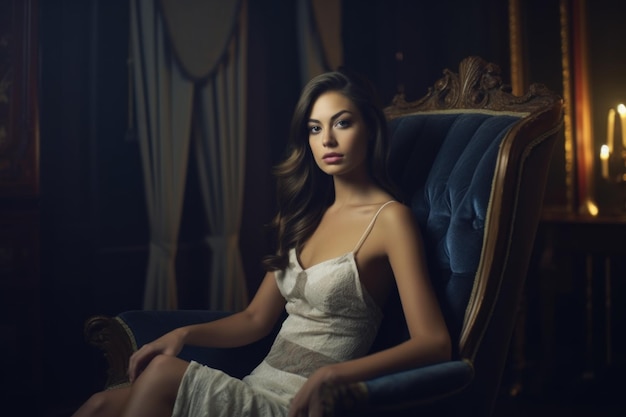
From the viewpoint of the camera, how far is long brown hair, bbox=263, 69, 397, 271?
2152mm

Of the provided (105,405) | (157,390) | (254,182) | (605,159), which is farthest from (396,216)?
(254,182)

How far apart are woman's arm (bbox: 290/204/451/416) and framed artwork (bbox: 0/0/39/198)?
79.4 inches

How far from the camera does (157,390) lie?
1833mm

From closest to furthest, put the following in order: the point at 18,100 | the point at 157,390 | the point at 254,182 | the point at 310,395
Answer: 1. the point at 310,395
2. the point at 157,390
3. the point at 18,100
4. the point at 254,182

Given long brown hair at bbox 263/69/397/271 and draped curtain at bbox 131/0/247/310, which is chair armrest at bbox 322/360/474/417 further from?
draped curtain at bbox 131/0/247/310

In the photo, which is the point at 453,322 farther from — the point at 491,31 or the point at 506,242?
the point at 491,31

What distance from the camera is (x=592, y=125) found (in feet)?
13.3

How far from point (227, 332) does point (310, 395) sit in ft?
1.96

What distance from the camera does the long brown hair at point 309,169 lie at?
7.06ft

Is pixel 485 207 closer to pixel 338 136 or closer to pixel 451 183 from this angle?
pixel 451 183

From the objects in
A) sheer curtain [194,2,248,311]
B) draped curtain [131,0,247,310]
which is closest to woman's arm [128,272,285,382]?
draped curtain [131,0,247,310]

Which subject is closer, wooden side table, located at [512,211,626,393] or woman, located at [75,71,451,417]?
woman, located at [75,71,451,417]

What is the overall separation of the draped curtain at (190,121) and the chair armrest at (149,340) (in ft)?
5.08

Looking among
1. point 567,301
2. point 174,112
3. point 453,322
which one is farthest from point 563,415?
point 174,112
